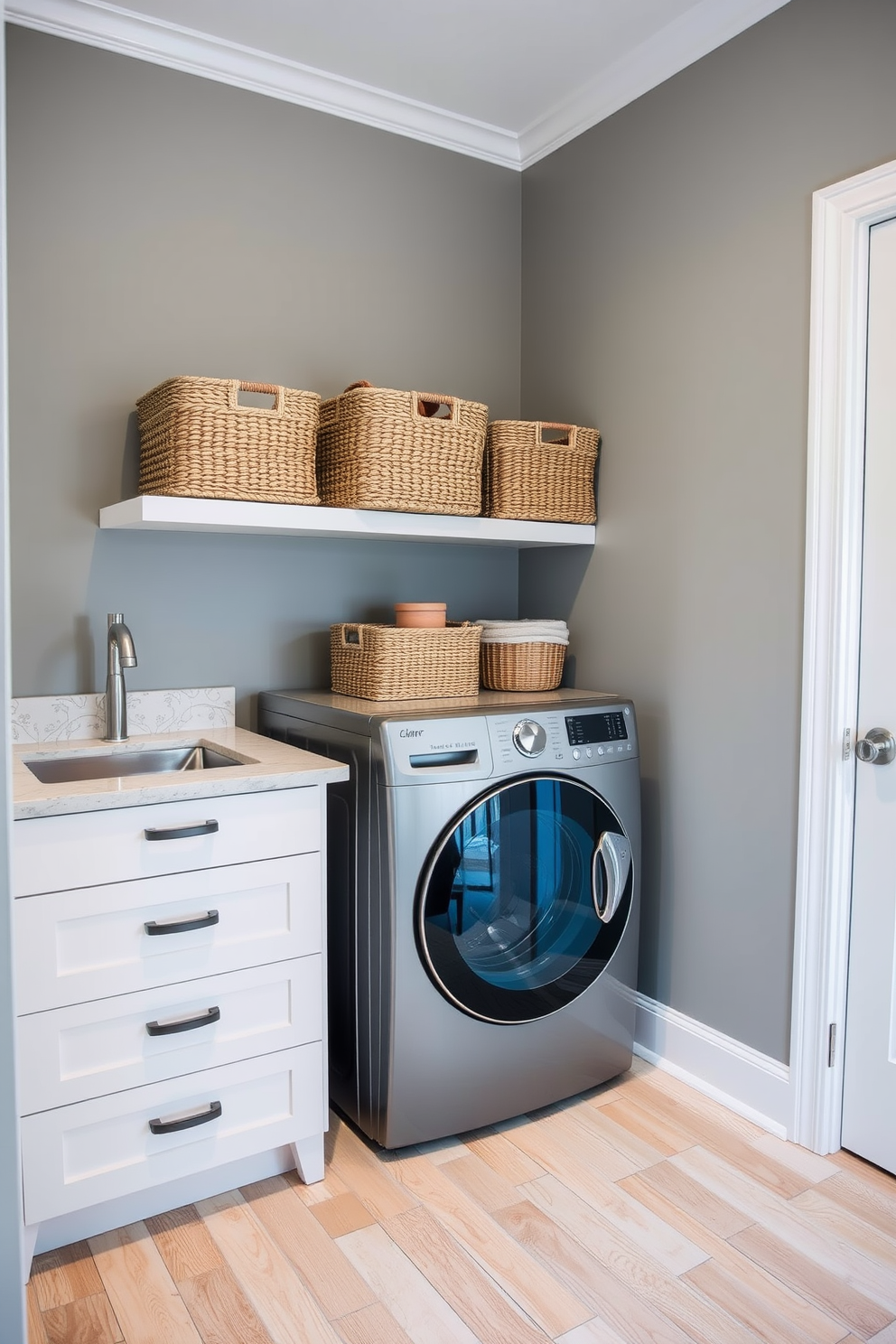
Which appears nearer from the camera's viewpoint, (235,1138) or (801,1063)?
(235,1138)

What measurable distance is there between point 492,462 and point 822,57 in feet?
3.61

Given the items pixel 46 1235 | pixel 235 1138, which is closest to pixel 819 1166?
pixel 235 1138

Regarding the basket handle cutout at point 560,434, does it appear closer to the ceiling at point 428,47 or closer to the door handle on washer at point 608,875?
the ceiling at point 428,47

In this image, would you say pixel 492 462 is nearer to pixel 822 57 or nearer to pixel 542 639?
pixel 542 639

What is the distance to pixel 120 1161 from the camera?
1.71 meters

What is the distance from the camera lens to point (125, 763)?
7.16ft

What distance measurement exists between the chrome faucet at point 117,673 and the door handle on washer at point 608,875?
113cm

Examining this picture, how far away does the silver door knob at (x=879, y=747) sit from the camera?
1.87 metres

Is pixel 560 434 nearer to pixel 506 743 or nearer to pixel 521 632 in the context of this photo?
pixel 521 632

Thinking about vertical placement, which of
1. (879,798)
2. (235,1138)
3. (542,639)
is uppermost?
(542,639)

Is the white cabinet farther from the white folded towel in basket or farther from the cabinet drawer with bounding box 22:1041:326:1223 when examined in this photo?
the white folded towel in basket

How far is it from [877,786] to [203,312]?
1.91 metres

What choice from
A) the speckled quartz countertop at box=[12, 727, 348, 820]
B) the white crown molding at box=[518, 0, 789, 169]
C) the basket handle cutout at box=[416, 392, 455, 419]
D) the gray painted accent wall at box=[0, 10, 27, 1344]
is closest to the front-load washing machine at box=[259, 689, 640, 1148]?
the speckled quartz countertop at box=[12, 727, 348, 820]

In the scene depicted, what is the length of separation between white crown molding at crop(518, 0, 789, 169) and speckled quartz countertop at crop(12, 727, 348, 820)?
6.05ft
